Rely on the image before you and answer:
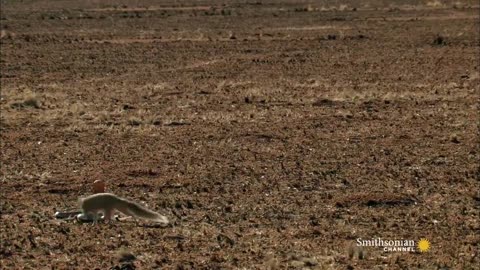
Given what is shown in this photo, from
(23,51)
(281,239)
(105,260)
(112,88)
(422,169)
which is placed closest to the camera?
(105,260)

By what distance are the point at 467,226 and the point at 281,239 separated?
6.64 feet

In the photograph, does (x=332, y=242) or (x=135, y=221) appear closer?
(x=332, y=242)

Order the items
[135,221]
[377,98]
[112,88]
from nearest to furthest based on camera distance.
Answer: [135,221]
[377,98]
[112,88]

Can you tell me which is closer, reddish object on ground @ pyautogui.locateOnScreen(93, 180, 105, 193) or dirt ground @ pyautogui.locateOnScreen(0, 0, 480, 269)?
dirt ground @ pyautogui.locateOnScreen(0, 0, 480, 269)

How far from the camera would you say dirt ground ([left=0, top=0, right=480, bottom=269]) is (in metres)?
8.44

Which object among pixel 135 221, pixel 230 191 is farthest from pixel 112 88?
pixel 135 221

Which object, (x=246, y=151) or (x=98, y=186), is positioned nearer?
(x=98, y=186)

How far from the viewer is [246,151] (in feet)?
43.7

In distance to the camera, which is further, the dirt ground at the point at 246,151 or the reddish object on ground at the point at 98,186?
the reddish object on ground at the point at 98,186

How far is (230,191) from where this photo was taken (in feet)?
35.3

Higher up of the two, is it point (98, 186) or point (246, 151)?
point (98, 186)

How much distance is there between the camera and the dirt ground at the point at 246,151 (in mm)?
8438

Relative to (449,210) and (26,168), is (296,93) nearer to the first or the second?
(26,168)

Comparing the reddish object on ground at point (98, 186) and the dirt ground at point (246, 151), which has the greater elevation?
the reddish object on ground at point (98, 186)
